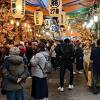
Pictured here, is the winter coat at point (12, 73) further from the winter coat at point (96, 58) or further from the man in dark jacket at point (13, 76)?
the winter coat at point (96, 58)

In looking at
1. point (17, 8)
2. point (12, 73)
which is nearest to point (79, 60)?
point (17, 8)

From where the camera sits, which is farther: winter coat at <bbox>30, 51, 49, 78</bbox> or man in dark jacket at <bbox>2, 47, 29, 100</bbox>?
winter coat at <bbox>30, 51, 49, 78</bbox>

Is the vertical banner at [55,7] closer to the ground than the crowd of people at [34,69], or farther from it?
farther from it

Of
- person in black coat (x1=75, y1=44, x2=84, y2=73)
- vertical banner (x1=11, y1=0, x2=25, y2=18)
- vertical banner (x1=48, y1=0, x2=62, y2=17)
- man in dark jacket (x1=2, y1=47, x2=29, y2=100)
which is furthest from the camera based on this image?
vertical banner (x1=48, y1=0, x2=62, y2=17)

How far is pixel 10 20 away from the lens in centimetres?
2594

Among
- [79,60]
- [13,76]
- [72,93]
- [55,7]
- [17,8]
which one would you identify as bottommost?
[72,93]

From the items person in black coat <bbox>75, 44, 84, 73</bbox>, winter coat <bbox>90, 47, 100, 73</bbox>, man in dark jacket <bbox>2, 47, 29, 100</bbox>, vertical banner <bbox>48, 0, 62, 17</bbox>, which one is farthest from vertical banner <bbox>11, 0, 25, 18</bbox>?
man in dark jacket <bbox>2, 47, 29, 100</bbox>

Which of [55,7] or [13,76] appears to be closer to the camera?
[13,76]

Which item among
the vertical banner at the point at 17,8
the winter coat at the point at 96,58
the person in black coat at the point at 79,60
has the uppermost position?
the vertical banner at the point at 17,8

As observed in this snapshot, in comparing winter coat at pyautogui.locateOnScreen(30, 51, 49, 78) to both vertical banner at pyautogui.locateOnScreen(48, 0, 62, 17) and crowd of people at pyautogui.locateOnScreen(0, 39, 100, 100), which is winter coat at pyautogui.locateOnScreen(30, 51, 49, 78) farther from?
vertical banner at pyautogui.locateOnScreen(48, 0, 62, 17)

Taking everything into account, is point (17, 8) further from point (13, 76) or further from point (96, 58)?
point (13, 76)

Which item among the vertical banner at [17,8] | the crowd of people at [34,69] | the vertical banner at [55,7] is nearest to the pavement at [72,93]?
the crowd of people at [34,69]

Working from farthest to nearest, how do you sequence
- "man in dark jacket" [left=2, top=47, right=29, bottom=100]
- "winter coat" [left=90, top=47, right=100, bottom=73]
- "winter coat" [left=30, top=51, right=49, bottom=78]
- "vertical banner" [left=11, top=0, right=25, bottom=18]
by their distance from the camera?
"vertical banner" [left=11, top=0, right=25, bottom=18], "winter coat" [left=90, top=47, right=100, bottom=73], "winter coat" [left=30, top=51, right=49, bottom=78], "man in dark jacket" [left=2, top=47, right=29, bottom=100]

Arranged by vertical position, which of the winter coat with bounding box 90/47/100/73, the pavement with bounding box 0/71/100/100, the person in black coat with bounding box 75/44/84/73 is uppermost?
the winter coat with bounding box 90/47/100/73
